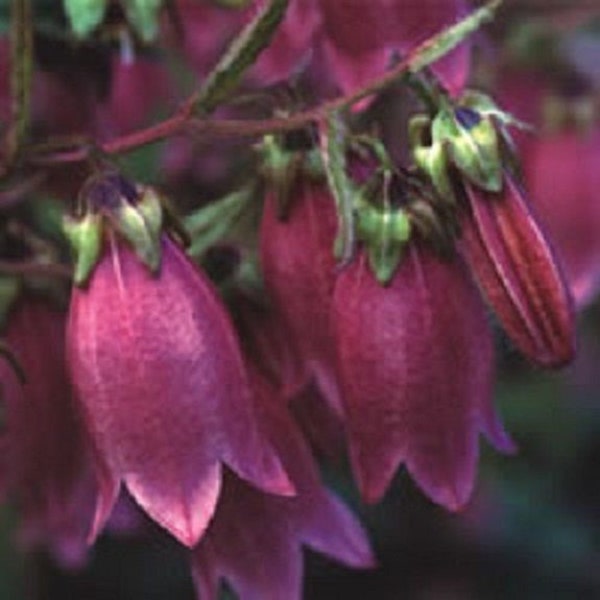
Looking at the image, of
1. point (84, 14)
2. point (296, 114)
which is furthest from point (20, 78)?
point (296, 114)

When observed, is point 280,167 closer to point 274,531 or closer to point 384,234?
point 384,234

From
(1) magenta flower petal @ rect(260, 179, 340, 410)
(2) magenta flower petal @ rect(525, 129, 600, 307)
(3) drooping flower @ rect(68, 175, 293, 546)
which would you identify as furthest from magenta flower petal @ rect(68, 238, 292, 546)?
(2) magenta flower petal @ rect(525, 129, 600, 307)

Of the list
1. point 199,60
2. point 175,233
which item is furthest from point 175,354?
point 199,60

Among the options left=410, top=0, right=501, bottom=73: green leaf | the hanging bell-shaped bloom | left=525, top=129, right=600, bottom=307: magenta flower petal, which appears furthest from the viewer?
left=525, top=129, right=600, bottom=307: magenta flower petal

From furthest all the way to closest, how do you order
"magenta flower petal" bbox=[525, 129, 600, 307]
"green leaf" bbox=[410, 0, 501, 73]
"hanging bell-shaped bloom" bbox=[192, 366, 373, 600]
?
"magenta flower petal" bbox=[525, 129, 600, 307] < "hanging bell-shaped bloom" bbox=[192, 366, 373, 600] < "green leaf" bbox=[410, 0, 501, 73]

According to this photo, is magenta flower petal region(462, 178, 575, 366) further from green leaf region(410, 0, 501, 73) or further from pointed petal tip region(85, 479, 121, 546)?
pointed petal tip region(85, 479, 121, 546)

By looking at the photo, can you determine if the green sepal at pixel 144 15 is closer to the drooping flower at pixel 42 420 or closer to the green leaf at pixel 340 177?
the green leaf at pixel 340 177

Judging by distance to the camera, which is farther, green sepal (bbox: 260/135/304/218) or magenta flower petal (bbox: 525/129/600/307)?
magenta flower petal (bbox: 525/129/600/307)
